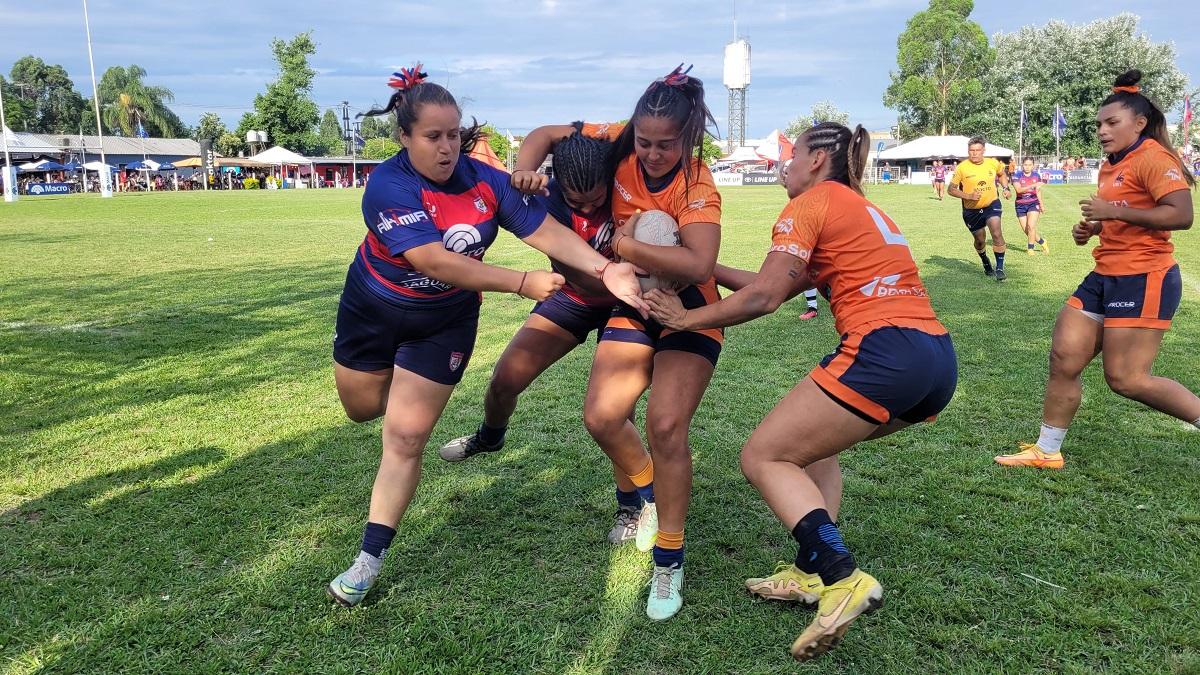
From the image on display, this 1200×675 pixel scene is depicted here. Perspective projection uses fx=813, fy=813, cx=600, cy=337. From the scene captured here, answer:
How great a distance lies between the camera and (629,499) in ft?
14.3

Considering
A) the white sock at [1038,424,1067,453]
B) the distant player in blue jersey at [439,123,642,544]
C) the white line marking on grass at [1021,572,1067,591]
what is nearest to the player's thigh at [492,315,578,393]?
the distant player in blue jersey at [439,123,642,544]

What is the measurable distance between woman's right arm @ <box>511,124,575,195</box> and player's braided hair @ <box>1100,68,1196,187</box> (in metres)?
3.48

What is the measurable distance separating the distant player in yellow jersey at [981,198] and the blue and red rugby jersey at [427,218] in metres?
12.0

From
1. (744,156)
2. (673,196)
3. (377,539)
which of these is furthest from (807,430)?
(744,156)

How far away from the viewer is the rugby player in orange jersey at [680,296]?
11.3 feet

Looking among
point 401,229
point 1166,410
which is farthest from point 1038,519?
point 401,229

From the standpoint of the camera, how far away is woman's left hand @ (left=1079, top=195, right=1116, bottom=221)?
189 inches

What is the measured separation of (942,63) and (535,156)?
70.8 meters

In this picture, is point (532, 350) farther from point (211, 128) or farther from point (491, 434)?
point (211, 128)

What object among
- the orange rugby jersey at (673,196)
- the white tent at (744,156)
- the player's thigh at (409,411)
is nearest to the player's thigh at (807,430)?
the orange rugby jersey at (673,196)

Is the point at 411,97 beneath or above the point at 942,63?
beneath

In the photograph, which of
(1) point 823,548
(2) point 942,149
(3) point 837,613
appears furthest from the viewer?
(2) point 942,149

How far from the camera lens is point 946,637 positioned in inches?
129

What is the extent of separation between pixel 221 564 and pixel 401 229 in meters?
1.90
